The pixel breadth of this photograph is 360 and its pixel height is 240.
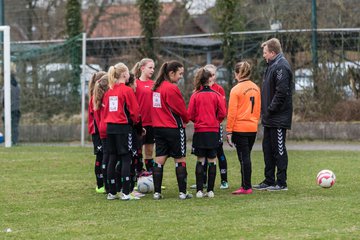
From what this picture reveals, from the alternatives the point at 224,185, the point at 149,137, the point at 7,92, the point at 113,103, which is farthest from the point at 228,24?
the point at 113,103

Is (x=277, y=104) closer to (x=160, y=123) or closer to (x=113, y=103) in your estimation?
(x=160, y=123)

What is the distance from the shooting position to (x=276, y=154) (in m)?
12.0

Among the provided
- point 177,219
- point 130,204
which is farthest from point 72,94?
point 177,219

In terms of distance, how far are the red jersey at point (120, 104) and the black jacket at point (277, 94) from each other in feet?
6.70

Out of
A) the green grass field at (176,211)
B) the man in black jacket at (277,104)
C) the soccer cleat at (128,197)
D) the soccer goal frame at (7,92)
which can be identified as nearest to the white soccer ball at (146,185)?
the green grass field at (176,211)

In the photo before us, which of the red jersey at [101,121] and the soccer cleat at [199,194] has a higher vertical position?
the red jersey at [101,121]

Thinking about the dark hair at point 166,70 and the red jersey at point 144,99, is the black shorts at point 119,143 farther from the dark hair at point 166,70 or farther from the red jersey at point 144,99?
the red jersey at point 144,99

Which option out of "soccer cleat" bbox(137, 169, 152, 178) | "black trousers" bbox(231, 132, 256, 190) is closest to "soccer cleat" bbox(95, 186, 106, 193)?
"soccer cleat" bbox(137, 169, 152, 178)

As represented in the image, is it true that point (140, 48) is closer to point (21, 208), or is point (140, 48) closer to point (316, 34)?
point (316, 34)

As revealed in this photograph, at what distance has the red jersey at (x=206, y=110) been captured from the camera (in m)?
11.2

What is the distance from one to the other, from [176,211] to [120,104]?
73.6 inches

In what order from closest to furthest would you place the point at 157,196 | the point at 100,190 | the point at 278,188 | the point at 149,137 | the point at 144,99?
the point at 157,196 → the point at 278,188 → the point at 100,190 → the point at 144,99 → the point at 149,137

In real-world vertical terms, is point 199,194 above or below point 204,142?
below

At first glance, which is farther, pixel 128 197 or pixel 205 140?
pixel 205 140
